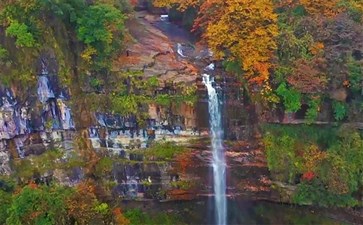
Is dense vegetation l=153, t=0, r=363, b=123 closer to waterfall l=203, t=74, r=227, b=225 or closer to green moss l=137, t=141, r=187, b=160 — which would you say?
waterfall l=203, t=74, r=227, b=225

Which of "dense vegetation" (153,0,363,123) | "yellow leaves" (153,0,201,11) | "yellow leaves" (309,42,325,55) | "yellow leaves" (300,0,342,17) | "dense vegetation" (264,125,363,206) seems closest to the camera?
"dense vegetation" (153,0,363,123)

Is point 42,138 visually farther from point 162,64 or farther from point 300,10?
point 300,10

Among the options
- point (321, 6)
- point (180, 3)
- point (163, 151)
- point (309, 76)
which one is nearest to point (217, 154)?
point (163, 151)

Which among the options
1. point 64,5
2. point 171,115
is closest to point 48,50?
point 64,5

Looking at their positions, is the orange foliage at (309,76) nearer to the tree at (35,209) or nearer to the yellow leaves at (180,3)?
the yellow leaves at (180,3)

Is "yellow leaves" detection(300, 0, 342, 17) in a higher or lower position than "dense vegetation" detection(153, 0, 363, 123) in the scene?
higher

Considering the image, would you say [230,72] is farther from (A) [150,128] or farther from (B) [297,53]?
(A) [150,128]

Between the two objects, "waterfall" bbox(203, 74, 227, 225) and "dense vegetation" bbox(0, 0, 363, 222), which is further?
"waterfall" bbox(203, 74, 227, 225)

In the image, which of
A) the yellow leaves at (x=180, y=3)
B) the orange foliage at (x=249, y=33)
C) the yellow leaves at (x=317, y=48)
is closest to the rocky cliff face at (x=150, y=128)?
the orange foliage at (x=249, y=33)

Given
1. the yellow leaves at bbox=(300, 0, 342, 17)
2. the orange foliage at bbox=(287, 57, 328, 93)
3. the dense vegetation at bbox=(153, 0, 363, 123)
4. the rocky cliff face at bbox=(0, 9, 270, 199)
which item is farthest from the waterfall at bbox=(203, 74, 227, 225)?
the yellow leaves at bbox=(300, 0, 342, 17)
